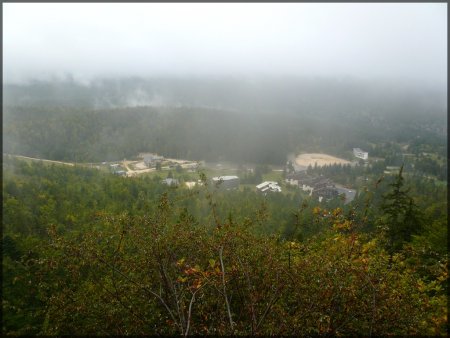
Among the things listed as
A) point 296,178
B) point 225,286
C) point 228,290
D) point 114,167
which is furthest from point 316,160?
point 225,286

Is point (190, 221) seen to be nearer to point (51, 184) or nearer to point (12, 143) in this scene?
point (51, 184)

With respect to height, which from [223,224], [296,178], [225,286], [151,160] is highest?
[223,224]

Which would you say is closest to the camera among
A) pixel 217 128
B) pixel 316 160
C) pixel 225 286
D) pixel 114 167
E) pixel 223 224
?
pixel 225 286

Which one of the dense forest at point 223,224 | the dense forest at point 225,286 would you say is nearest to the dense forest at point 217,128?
the dense forest at point 223,224

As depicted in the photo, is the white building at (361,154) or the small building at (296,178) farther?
the white building at (361,154)

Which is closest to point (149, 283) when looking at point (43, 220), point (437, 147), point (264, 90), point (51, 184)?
point (43, 220)

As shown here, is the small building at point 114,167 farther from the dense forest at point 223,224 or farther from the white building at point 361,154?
the white building at point 361,154

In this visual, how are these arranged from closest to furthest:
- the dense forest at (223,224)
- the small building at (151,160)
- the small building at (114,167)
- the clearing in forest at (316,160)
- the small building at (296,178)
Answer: the dense forest at (223,224) < the small building at (296,178) < the small building at (114,167) < the small building at (151,160) < the clearing in forest at (316,160)

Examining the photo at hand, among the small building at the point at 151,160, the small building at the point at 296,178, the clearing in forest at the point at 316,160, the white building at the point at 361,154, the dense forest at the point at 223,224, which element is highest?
the dense forest at the point at 223,224

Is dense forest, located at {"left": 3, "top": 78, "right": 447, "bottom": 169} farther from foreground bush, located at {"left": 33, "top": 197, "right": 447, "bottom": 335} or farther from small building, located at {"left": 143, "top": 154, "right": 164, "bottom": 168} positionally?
foreground bush, located at {"left": 33, "top": 197, "right": 447, "bottom": 335}

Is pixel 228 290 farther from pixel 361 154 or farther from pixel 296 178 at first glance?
pixel 361 154

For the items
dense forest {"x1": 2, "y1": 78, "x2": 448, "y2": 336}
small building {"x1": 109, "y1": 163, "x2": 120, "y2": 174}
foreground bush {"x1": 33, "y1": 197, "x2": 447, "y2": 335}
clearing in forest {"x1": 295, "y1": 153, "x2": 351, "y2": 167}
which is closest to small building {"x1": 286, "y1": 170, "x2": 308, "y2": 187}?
dense forest {"x1": 2, "y1": 78, "x2": 448, "y2": 336}
